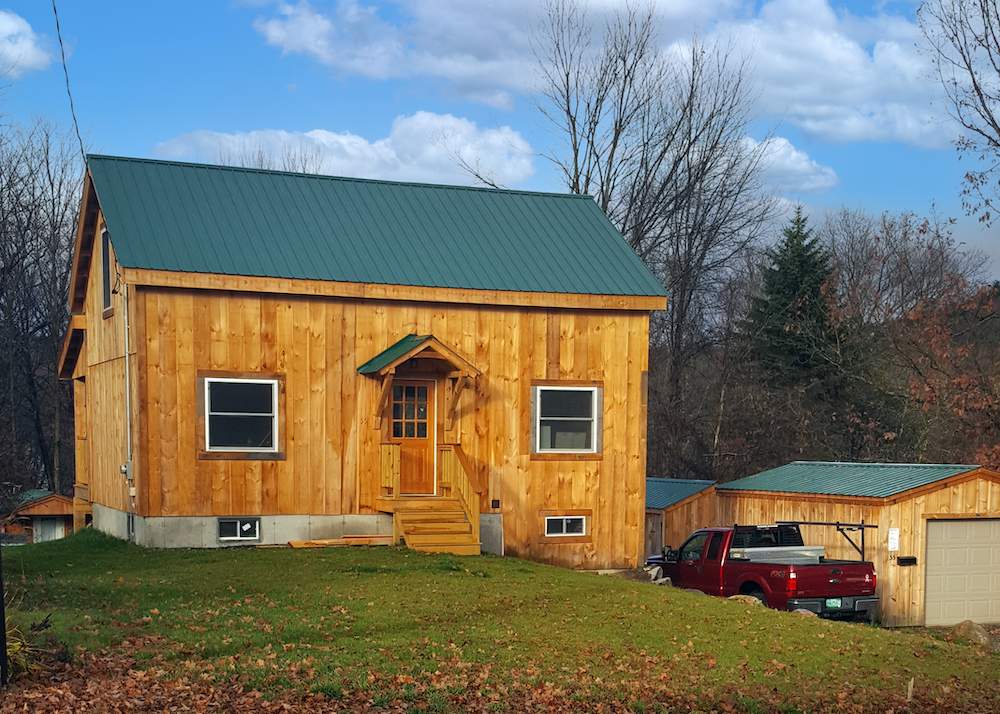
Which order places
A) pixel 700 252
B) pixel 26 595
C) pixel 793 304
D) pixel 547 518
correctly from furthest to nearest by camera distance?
pixel 700 252
pixel 793 304
pixel 547 518
pixel 26 595

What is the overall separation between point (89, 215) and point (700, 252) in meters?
25.0

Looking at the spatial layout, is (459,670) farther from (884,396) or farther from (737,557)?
(884,396)

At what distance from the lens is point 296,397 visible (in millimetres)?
20312

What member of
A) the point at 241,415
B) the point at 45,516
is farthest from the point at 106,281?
the point at 45,516

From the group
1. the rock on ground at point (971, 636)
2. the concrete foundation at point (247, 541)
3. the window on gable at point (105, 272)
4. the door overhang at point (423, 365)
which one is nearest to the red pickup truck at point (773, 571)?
the rock on ground at point (971, 636)

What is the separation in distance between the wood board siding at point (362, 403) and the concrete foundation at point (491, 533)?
0.57ft

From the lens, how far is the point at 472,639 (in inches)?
523

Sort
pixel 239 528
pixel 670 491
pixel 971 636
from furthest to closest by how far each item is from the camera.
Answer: pixel 670 491
pixel 239 528
pixel 971 636

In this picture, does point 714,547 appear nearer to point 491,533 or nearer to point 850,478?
point 491,533

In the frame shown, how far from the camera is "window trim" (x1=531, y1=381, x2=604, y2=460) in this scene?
21844 mm

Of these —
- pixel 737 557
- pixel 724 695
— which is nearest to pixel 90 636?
pixel 724 695

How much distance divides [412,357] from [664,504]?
11.0 meters

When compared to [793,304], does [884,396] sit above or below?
below

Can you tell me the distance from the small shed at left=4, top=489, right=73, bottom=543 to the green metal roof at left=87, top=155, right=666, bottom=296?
1100cm
